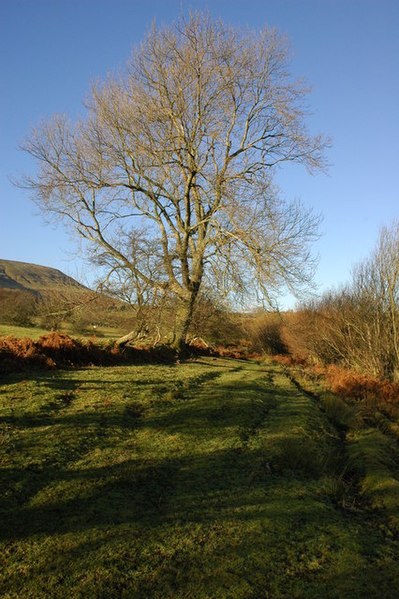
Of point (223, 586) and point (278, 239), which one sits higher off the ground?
point (278, 239)

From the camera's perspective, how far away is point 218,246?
1848 centimetres

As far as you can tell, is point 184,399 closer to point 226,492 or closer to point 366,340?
point 226,492

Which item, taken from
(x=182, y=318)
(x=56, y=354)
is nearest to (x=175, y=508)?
(x=56, y=354)

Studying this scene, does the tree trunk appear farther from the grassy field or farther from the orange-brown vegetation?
the grassy field

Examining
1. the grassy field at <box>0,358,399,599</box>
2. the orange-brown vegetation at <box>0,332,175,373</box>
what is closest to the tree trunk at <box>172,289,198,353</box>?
the orange-brown vegetation at <box>0,332,175,373</box>

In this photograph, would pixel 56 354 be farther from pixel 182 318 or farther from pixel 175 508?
pixel 175 508

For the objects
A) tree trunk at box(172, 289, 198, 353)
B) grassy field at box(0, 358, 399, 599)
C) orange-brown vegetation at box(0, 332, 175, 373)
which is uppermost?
tree trunk at box(172, 289, 198, 353)

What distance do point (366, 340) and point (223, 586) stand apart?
19571mm

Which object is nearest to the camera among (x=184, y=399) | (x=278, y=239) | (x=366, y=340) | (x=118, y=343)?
(x=184, y=399)

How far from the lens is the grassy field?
10.9ft

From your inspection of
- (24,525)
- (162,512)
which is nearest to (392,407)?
(162,512)

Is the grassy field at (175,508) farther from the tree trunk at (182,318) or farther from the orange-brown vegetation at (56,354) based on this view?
the tree trunk at (182,318)

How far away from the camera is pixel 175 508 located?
4426 mm

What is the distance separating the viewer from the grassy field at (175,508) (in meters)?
3.32
